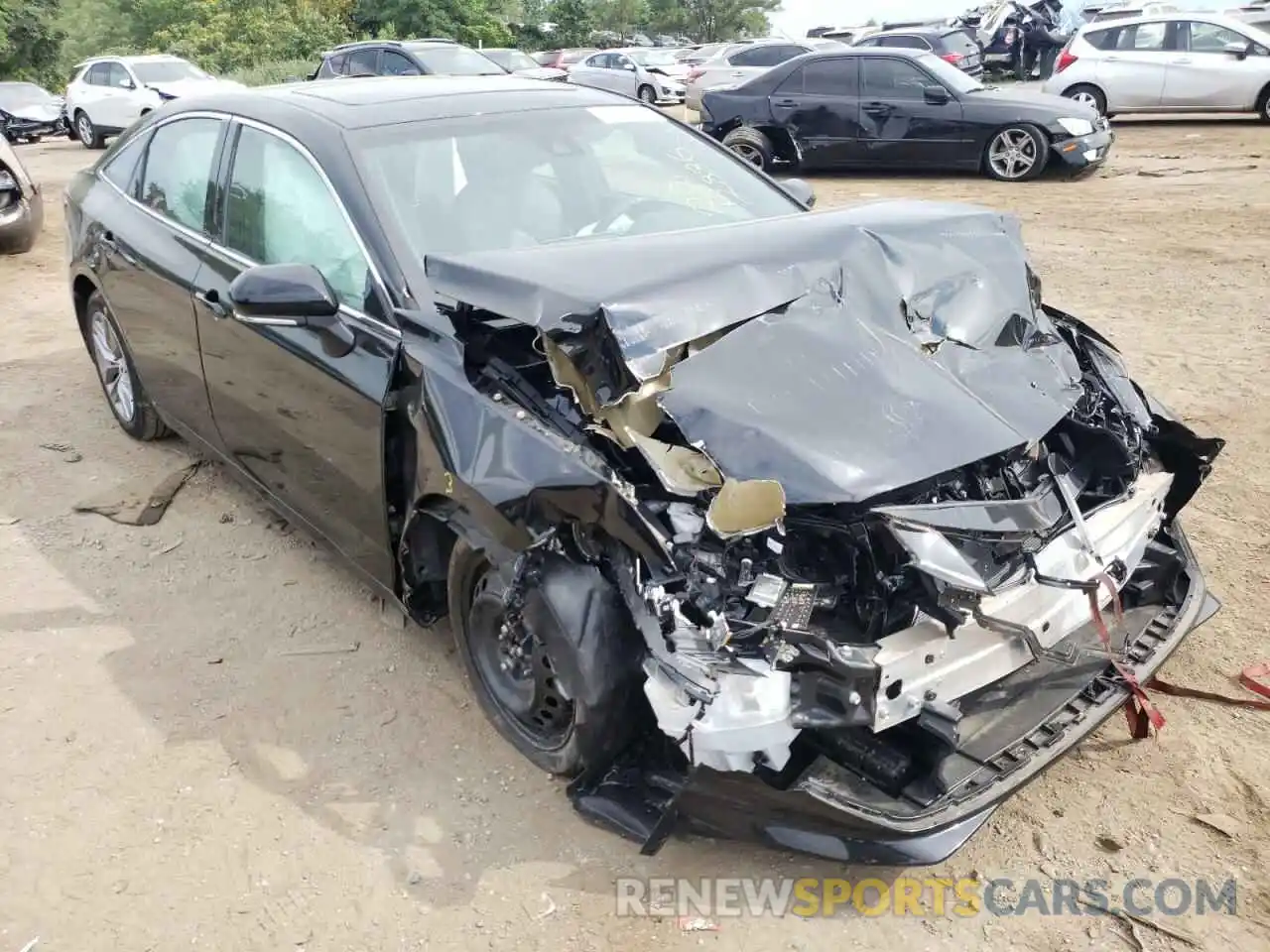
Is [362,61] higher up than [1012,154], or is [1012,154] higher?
[362,61]

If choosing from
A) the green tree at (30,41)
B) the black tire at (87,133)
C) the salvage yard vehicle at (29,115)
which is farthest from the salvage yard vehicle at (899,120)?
the green tree at (30,41)

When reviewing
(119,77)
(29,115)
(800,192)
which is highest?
(800,192)

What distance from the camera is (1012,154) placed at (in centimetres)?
1152

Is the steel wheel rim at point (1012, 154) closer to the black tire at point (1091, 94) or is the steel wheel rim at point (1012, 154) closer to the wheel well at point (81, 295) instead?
the black tire at point (1091, 94)

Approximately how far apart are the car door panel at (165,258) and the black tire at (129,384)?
0.60ft

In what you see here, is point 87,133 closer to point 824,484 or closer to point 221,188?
point 221,188

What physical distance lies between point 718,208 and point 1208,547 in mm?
2226

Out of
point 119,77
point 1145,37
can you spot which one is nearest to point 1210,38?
point 1145,37

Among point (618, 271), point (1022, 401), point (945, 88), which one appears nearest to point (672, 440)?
point (618, 271)

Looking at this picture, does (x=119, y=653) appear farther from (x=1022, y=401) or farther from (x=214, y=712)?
Result: (x=1022, y=401)

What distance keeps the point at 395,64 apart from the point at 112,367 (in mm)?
12060

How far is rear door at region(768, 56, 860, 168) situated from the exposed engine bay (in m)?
9.51

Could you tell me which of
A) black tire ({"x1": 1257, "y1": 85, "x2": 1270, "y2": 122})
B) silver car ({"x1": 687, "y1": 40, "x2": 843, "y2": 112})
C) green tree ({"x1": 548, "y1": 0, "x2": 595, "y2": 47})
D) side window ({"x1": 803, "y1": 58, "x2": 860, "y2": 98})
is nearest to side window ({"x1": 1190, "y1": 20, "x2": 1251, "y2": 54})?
black tire ({"x1": 1257, "y1": 85, "x2": 1270, "y2": 122})

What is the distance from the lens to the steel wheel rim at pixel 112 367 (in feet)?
17.2
